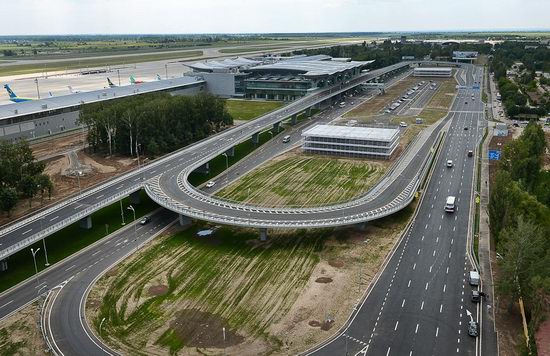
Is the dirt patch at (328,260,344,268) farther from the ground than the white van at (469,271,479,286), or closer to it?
closer to it

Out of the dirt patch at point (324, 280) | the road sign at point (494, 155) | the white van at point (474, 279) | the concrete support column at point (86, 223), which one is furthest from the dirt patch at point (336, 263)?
the road sign at point (494, 155)

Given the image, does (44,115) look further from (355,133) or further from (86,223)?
(355,133)

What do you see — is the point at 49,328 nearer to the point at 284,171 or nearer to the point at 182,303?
the point at 182,303

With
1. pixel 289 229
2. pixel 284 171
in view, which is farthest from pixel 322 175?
pixel 289 229

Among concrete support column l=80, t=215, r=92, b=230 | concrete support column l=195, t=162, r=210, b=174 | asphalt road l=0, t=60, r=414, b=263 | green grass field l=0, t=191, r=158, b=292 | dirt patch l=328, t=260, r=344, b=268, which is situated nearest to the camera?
green grass field l=0, t=191, r=158, b=292

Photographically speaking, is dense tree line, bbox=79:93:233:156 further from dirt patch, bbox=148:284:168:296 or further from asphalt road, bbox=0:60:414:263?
dirt patch, bbox=148:284:168:296

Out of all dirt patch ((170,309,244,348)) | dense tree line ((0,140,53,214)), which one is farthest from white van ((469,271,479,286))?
dense tree line ((0,140,53,214))

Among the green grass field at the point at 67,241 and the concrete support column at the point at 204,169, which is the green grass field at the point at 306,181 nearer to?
the concrete support column at the point at 204,169
